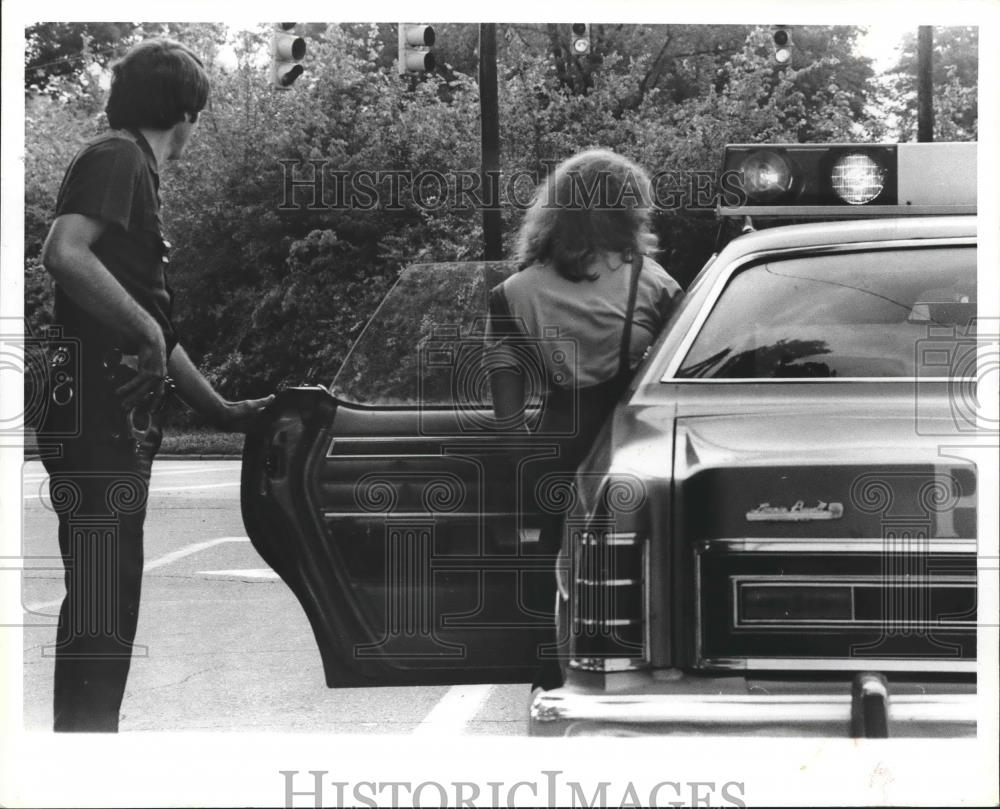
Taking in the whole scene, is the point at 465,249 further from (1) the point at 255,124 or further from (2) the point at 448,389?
(1) the point at 255,124

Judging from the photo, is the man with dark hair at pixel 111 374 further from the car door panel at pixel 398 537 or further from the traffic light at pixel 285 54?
the car door panel at pixel 398 537

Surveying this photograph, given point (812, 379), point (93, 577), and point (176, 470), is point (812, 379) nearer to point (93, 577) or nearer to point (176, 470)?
point (93, 577)

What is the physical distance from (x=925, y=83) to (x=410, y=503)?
5.78 feet

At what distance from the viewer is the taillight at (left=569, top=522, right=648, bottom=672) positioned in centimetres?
243

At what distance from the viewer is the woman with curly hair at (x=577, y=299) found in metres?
3.13

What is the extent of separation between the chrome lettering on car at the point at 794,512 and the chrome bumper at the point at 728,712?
0.32m

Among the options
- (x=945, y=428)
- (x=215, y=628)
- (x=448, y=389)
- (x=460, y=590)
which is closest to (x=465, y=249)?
(x=448, y=389)

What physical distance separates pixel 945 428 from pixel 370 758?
4.86 feet

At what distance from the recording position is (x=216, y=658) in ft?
16.8

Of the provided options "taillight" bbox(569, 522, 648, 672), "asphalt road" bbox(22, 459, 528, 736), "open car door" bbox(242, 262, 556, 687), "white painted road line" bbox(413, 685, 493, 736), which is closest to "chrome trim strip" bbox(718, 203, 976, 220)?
"open car door" bbox(242, 262, 556, 687)

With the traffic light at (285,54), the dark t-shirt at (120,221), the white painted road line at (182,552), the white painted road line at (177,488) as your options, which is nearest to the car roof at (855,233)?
the traffic light at (285,54)

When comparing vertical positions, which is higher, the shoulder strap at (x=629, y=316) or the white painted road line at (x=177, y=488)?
the shoulder strap at (x=629, y=316)

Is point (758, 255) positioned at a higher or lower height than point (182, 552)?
higher

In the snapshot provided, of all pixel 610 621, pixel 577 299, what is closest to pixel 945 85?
pixel 577 299
